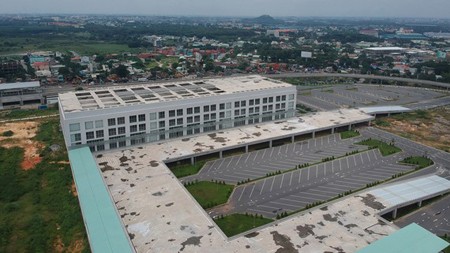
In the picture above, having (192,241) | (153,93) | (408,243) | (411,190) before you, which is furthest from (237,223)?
(153,93)

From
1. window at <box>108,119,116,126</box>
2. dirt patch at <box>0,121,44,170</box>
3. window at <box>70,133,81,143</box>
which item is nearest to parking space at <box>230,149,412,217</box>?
window at <box>108,119,116,126</box>

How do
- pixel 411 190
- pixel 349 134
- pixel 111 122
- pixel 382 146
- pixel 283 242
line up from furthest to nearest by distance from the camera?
1. pixel 349 134
2. pixel 382 146
3. pixel 111 122
4. pixel 411 190
5. pixel 283 242

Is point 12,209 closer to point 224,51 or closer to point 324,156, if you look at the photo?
point 324,156

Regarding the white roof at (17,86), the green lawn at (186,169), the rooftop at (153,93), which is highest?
the rooftop at (153,93)

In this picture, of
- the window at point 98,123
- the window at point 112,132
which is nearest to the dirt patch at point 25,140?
the window at point 98,123

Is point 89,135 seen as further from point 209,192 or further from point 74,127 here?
point 209,192

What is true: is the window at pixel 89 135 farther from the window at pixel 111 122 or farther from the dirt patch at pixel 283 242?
the dirt patch at pixel 283 242

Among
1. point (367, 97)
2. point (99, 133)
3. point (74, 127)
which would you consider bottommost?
point (367, 97)
